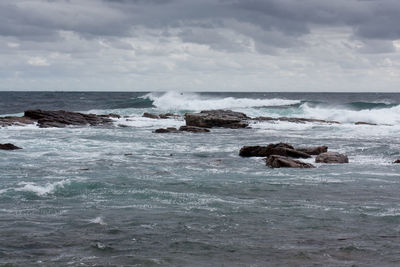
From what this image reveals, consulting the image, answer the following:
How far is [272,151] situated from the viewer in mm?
21891

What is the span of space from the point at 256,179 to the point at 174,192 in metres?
3.27

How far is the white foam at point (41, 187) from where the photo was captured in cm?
1409

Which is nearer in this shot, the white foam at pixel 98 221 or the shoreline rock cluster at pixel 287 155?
the white foam at pixel 98 221

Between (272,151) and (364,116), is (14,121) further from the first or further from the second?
(364,116)

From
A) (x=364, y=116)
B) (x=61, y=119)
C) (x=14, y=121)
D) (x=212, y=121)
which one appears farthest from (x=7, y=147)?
(x=364, y=116)

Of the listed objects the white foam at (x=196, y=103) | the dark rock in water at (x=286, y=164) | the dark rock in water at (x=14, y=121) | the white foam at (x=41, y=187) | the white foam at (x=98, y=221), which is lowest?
the white foam at (x=98, y=221)

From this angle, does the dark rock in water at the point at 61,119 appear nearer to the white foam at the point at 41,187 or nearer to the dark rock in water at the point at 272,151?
the dark rock in water at the point at 272,151

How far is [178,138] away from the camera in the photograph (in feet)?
102

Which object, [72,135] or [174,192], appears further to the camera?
[72,135]

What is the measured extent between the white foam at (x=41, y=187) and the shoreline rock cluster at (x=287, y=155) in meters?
7.89

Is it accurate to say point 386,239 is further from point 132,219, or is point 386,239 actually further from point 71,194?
point 71,194

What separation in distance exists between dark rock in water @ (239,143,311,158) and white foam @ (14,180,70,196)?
926cm

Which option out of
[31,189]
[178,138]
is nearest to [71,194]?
[31,189]

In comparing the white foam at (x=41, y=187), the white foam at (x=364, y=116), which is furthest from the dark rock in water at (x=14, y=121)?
the white foam at (x=364, y=116)
